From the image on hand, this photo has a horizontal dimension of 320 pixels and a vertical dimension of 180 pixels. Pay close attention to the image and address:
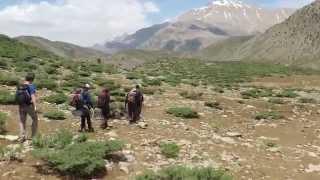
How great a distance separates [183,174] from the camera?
1603cm

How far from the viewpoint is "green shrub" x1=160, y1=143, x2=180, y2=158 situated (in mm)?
19266

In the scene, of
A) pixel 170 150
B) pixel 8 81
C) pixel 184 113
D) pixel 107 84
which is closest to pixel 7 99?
pixel 8 81

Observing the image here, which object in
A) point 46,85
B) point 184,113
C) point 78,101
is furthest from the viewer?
point 46,85

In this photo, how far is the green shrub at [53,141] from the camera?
1778 cm

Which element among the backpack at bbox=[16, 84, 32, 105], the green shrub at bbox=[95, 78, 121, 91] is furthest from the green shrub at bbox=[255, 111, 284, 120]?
the backpack at bbox=[16, 84, 32, 105]

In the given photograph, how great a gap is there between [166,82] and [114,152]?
2788cm

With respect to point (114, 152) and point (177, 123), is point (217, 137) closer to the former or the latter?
point (177, 123)

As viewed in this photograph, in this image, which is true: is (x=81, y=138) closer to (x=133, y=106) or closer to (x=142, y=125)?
(x=142, y=125)

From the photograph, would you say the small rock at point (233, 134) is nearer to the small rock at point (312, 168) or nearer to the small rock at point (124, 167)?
the small rock at point (312, 168)

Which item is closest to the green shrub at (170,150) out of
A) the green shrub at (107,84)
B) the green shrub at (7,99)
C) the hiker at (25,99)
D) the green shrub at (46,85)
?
the hiker at (25,99)

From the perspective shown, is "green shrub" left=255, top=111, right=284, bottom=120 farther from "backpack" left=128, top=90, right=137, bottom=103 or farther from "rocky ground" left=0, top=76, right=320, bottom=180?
"backpack" left=128, top=90, right=137, bottom=103

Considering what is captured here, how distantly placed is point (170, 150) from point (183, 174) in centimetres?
335

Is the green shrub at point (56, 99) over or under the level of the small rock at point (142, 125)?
over

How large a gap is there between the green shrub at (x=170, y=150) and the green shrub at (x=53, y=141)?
→ 9.86 ft
